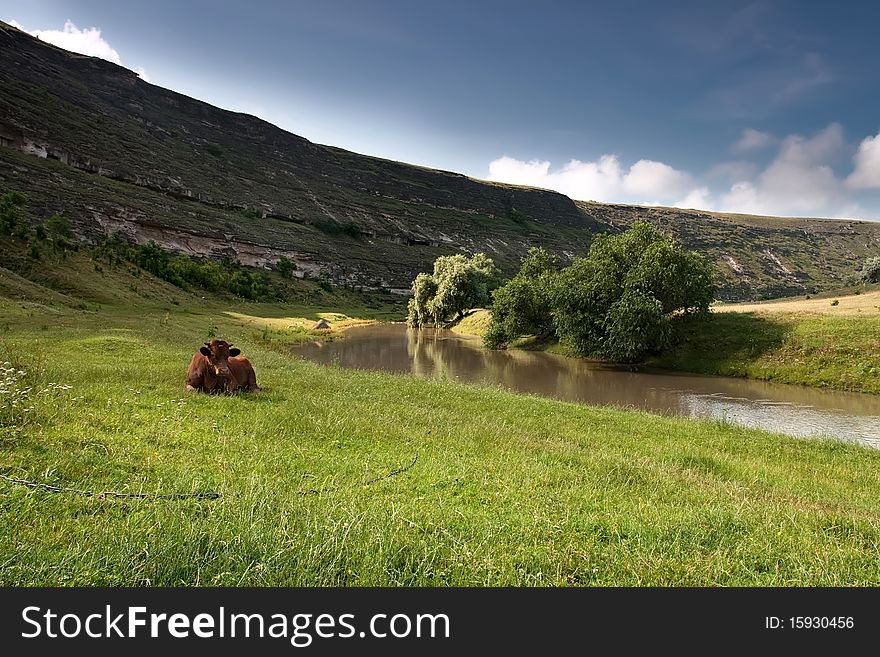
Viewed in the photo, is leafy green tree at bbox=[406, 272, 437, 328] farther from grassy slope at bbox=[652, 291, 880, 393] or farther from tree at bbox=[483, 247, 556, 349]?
grassy slope at bbox=[652, 291, 880, 393]

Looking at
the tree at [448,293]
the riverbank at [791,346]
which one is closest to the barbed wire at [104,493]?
the riverbank at [791,346]

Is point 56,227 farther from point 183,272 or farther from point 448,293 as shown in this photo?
point 448,293

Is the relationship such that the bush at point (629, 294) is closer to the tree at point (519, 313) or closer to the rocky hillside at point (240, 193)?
the tree at point (519, 313)

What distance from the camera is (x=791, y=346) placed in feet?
92.1

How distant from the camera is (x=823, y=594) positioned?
122 inches

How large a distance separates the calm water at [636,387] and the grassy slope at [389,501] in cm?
776

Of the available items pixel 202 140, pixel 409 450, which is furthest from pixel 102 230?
pixel 202 140

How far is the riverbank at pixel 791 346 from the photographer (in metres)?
24.7

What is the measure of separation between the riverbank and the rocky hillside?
69.8 m

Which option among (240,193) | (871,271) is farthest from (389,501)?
(240,193)

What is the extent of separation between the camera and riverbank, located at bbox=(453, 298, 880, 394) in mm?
24734

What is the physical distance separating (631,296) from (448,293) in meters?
31.4

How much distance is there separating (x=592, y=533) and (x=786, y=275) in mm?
209340

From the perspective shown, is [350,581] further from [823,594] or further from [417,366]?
[417,366]
